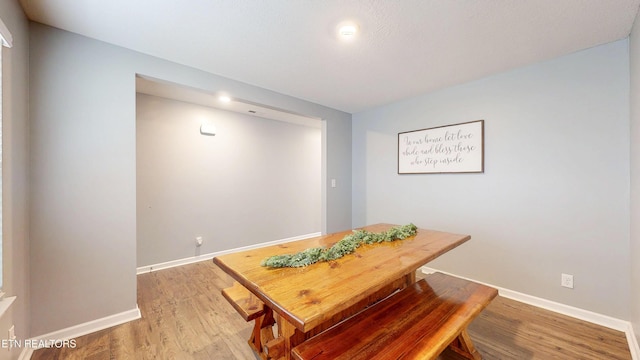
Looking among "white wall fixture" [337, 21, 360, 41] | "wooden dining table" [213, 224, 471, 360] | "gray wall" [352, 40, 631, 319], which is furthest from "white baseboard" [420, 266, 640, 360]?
"white wall fixture" [337, 21, 360, 41]

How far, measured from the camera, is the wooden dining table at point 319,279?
36.5 inches

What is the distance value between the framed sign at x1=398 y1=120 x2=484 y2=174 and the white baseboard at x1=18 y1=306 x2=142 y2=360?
3.21 metres

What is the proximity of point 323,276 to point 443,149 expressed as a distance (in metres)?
2.40

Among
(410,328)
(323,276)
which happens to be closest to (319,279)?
(323,276)

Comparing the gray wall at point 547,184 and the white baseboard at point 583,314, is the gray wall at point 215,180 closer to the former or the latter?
the gray wall at point 547,184

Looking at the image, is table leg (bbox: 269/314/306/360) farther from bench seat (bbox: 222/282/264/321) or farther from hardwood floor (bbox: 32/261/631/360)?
hardwood floor (bbox: 32/261/631/360)

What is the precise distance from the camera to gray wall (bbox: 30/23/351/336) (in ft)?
5.80

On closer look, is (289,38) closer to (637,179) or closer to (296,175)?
(637,179)

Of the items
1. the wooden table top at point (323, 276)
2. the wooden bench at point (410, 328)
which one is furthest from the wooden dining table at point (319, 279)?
the wooden bench at point (410, 328)

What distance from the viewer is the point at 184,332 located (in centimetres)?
195

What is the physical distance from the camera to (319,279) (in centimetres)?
114

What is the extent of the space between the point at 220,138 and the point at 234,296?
2.72m

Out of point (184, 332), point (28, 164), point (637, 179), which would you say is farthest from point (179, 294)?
point (637, 179)

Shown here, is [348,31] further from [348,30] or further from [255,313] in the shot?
Answer: [255,313]
